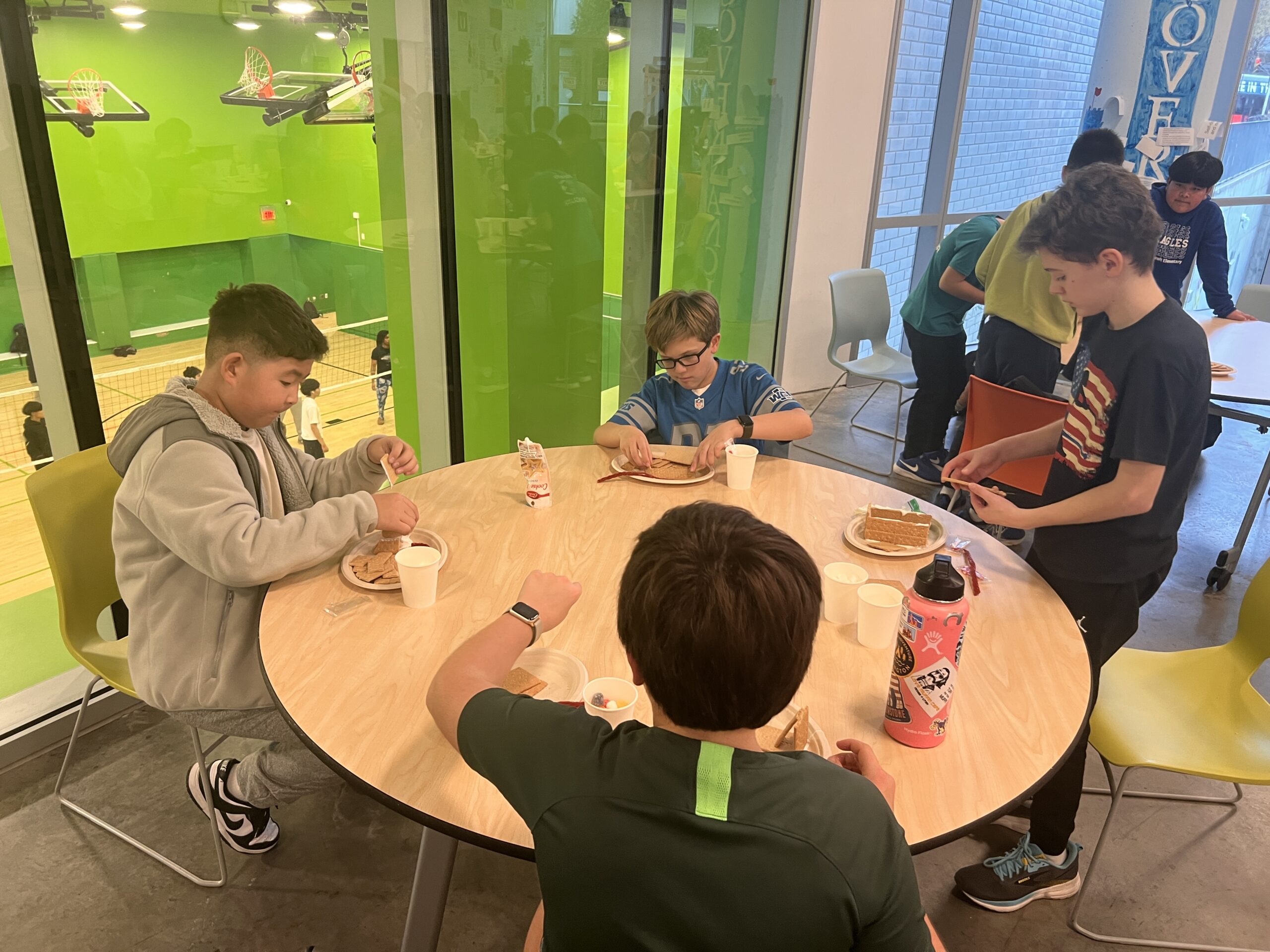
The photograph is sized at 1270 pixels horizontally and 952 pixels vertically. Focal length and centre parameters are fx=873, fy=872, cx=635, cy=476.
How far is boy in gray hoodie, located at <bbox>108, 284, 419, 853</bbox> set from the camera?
160 cm

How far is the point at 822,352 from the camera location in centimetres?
587

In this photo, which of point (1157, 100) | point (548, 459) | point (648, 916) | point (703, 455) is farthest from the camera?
point (1157, 100)

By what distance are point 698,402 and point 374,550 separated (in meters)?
1.14

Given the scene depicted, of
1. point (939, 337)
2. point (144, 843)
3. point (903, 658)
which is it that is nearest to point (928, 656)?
point (903, 658)

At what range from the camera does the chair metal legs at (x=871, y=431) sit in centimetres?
466

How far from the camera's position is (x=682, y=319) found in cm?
246

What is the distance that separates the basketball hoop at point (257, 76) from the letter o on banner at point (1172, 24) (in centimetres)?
697

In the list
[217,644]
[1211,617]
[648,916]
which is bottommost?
[1211,617]

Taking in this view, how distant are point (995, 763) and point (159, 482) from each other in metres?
1.49

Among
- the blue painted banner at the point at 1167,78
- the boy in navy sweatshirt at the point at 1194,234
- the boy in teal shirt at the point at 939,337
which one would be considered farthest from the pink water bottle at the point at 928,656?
the blue painted banner at the point at 1167,78

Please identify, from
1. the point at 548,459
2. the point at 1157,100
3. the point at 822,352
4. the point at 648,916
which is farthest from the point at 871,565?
the point at 1157,100

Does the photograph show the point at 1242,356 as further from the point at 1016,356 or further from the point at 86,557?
the point at 86,557

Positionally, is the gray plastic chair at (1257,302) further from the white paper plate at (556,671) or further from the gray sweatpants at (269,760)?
the gray sweatpants at (269,760)

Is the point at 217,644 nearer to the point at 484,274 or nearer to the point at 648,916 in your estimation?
the point at 648,916
